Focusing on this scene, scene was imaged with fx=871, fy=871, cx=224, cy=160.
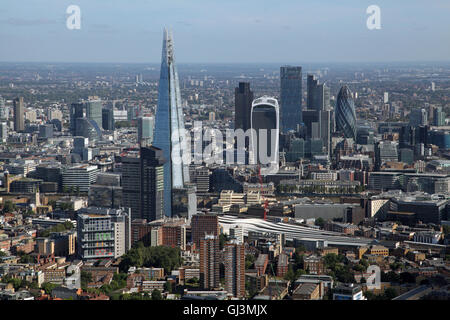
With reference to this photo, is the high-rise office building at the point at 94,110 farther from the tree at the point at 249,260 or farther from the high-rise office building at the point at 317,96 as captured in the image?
the tree at the point at 249,260

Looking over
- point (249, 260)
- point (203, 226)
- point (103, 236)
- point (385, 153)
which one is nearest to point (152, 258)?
point (103, 236)

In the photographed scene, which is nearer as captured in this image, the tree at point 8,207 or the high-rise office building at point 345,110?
the tree at point 8,207

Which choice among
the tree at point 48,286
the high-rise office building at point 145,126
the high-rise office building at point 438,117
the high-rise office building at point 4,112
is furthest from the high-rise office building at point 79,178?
the high-rise office building at point 438,117

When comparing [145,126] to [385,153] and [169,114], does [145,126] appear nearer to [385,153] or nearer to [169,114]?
[385,153]

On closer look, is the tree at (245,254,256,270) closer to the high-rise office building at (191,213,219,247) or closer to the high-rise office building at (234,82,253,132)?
the high-rise office building at (191,213,219,247)

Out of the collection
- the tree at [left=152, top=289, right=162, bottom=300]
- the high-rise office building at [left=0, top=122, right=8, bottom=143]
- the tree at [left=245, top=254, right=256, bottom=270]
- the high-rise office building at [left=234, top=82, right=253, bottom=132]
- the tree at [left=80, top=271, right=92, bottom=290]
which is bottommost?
the tree at [left=80, top=271, right=92, bottom=290]

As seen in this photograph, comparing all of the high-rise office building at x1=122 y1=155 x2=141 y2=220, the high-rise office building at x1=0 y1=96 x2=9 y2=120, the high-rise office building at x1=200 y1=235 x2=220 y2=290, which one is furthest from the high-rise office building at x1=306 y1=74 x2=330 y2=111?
the high-rise office building at x1=200 y1=235 x2=220 y2=290
